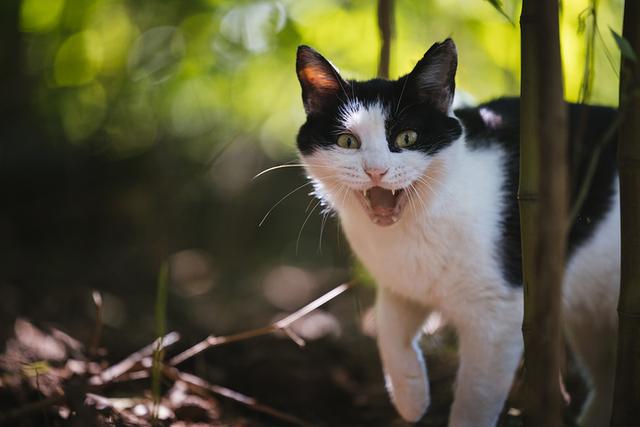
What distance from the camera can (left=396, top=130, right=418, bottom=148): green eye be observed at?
204 centimetres

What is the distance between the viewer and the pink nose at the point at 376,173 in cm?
189

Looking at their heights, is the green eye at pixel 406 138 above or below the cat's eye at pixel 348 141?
above

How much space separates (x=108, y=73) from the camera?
4605 mm

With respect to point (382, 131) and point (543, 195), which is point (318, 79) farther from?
point (543, 195)

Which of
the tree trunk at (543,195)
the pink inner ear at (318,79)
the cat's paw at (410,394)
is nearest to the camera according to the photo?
the tree trunk at (543,195)

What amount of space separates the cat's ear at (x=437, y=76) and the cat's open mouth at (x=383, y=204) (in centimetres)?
31

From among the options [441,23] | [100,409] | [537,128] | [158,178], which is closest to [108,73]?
[158,178]

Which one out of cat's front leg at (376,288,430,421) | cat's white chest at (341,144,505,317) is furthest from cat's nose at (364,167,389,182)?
cat's front leg at (376,288,430,421)

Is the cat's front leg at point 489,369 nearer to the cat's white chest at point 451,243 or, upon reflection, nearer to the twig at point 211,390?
the cat's white chest at point 451,243

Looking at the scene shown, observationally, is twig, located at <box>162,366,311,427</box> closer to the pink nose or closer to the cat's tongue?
the cat's tongue

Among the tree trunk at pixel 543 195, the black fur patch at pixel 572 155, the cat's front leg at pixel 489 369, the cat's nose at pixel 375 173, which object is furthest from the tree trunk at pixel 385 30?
the tree trunk at pixel 543 195

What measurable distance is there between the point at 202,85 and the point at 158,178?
39.3 inches

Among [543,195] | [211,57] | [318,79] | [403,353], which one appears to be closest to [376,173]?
[318,79]

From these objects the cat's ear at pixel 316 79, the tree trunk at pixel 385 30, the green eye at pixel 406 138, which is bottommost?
the green eye at pixel 406 138
